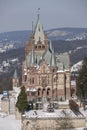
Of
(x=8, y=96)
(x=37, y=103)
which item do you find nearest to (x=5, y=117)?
(x=37, y=103)

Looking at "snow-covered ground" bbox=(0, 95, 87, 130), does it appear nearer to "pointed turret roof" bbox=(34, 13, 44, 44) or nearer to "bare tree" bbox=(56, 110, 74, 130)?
"bare tree" bbox=(56, 110, 74, 130)

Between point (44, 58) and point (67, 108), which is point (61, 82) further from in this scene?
point (67, 108)

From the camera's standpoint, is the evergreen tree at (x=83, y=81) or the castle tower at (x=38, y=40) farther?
the castle tower at (x=38, y=40)

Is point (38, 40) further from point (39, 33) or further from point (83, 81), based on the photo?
point (83, 81)

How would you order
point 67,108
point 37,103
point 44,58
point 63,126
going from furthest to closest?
point 44,58 < point 37,103 < point 67,108 < point 63,126

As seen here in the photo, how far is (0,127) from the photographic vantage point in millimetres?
41688

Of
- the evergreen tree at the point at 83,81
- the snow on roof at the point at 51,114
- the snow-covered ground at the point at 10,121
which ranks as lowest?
the snow-covered ground at the point at 10,121

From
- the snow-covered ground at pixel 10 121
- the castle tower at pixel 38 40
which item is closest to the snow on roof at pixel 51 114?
the snow-covered ground at pixel 10 121

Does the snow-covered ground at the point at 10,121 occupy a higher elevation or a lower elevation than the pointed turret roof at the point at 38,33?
lower

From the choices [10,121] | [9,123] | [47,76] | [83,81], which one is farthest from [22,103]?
[47,76]

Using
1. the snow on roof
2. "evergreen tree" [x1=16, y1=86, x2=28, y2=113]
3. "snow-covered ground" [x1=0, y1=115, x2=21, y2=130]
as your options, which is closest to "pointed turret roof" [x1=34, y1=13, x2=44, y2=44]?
"snow-covered ground" [x1=0, y1=115, x2=21, y2=130]

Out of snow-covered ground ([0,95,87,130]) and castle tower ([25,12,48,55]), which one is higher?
castle tower ([25,12,48,55])

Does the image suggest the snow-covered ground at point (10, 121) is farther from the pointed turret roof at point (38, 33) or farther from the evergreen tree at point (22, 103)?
the pointed turret roof at point (38, 33)

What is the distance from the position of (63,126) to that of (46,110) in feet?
16.3
